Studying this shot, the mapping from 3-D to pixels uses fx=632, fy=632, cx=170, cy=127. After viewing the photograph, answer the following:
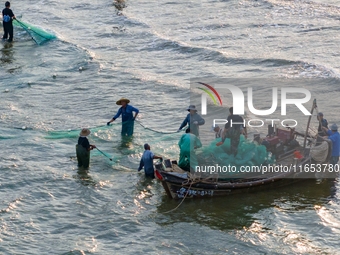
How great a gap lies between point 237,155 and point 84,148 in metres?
3.85

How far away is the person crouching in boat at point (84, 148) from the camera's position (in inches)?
615

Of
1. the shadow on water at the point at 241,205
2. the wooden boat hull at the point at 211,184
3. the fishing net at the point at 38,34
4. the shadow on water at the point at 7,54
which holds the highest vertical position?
the fishing net at the point at 38,34

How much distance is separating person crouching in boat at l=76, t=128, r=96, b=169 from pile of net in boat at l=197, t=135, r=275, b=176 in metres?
2.88

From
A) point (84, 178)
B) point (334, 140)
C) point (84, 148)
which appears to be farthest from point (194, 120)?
point (334, 140)

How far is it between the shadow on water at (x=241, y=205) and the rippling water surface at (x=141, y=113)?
4 centimetres

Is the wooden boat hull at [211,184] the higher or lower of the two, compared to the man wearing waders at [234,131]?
lower

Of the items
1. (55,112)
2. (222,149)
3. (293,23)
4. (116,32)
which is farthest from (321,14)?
(222,149)

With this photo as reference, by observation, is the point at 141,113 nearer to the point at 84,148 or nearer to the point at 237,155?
the point at 84,148

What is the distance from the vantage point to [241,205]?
47.7ft

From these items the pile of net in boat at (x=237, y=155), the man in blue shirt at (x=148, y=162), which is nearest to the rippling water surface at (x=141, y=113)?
the man in blue shirt at (x=148, y=162)

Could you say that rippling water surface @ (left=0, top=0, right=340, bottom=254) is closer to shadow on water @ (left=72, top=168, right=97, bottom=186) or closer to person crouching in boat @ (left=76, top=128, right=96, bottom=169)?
shadow on water @ (left=72, top=168, right=97, bottom=186)

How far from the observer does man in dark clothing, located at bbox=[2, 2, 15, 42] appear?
27.2 m

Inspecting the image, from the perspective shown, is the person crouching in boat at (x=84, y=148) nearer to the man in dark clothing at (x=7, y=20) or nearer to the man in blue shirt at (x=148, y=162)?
the man in blue shirt at (x=148, y=162)

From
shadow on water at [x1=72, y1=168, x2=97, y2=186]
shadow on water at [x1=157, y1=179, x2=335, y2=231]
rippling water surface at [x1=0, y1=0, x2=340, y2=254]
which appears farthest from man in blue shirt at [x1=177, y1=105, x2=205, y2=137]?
shadow on water at [x1=72, y1=168, x2=97, y2=186]
